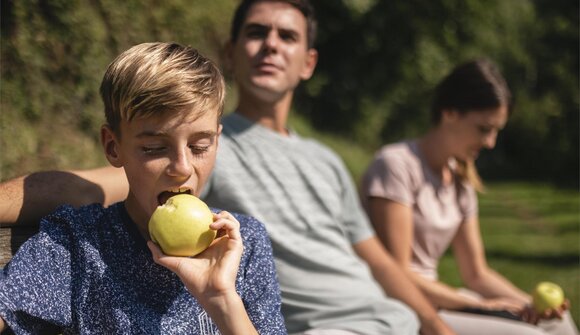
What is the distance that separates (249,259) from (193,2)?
3620mm

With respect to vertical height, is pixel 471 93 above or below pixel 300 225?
above

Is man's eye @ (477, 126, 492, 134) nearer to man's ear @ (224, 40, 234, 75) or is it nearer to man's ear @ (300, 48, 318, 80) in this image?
man's ear @ (300, 48, 318, 80)

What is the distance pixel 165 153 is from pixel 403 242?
6.97 feet

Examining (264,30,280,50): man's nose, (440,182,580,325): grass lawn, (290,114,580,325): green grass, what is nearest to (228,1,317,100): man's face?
(264,30,280,50): man's nose

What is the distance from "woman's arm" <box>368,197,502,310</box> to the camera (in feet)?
13.0

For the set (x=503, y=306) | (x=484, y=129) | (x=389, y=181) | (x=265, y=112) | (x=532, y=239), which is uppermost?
(x=265, y=112)

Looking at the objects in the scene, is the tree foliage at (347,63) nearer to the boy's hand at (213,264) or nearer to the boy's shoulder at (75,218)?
the boy's shoulder at (75,218)

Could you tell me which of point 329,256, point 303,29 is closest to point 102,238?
point 329,256

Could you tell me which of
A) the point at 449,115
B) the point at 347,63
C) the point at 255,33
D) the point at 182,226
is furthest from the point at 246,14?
the point at 347,63

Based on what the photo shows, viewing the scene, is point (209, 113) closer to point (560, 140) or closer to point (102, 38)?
point (102, 38)

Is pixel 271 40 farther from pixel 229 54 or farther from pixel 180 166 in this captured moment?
pixel 180 166

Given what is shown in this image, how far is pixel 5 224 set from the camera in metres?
2.21

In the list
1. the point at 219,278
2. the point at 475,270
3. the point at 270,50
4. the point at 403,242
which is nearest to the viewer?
the point at 219,278

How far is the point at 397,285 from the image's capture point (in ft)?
11.6
